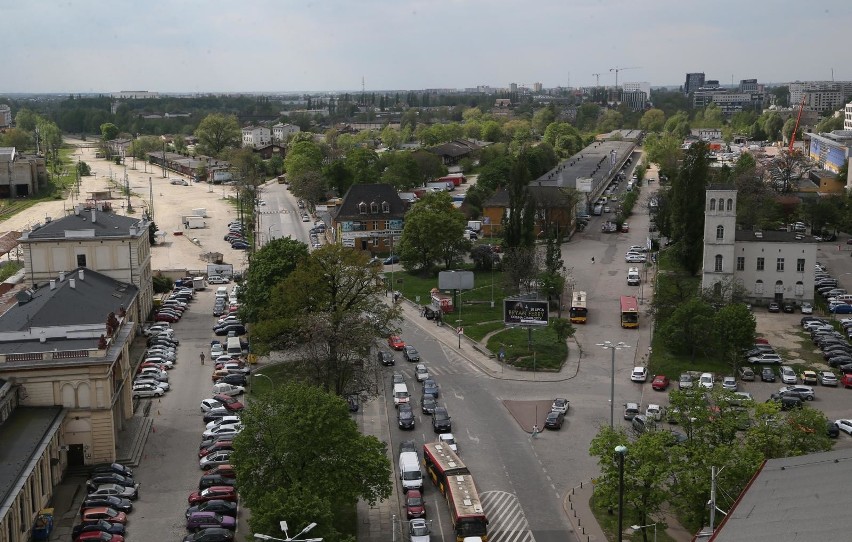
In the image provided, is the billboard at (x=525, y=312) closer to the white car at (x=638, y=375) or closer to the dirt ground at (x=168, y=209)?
the white car at (x=638, y=375)

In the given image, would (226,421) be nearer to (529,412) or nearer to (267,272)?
(529,412)

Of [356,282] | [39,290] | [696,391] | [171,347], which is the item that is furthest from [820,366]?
[39,290]

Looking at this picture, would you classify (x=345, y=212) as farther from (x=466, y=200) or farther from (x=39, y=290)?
(x=39, y=290)

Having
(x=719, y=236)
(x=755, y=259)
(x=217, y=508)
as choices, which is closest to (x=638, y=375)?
(x=719, y=236)

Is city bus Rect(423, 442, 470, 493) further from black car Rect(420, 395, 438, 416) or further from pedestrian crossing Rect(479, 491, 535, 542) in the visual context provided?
black car Rect(420, 395, 438, 416)

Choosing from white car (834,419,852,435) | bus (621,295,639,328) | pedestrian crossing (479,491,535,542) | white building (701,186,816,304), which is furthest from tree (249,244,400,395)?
white building (701,186,816,304)

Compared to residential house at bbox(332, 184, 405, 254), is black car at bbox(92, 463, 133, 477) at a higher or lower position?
lower
